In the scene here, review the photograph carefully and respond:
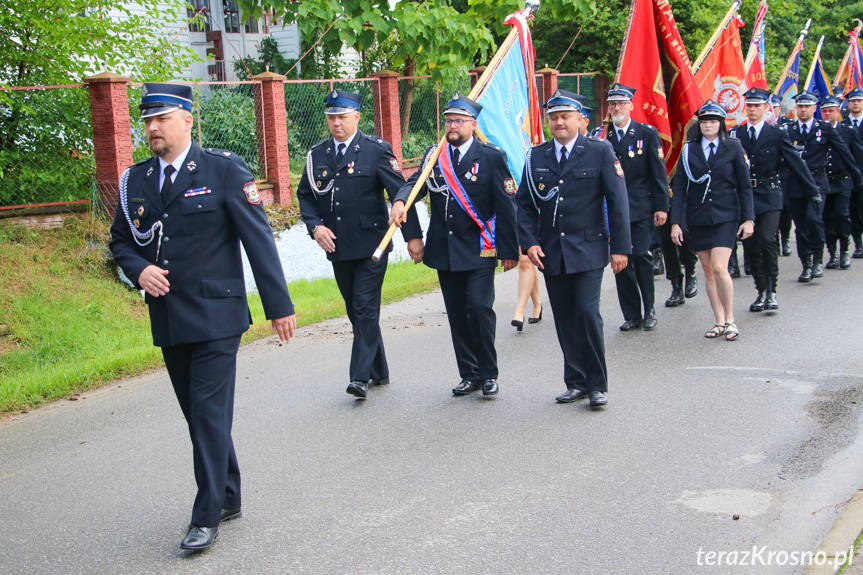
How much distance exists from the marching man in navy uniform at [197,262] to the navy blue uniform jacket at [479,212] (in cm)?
229

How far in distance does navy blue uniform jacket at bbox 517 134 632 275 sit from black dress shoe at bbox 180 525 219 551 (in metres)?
3.13

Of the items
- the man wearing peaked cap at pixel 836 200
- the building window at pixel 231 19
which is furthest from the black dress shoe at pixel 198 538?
the building window at pixel 231 19

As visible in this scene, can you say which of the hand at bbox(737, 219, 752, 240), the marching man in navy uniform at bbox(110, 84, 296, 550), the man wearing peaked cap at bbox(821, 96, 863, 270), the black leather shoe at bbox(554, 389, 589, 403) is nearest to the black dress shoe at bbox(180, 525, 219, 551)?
the marching man in navy uniform at bbox(110, 84, 296, 550)

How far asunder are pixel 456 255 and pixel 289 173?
25.7ft

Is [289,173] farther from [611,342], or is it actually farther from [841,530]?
[841,530]

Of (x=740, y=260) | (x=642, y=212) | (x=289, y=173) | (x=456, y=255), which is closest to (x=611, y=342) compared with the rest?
(x=642, y=212)

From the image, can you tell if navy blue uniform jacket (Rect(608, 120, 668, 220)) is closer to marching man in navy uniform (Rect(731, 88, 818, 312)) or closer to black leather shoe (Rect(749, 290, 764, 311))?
marching man in navy uniform (Rect(731, 88, 818, 312))

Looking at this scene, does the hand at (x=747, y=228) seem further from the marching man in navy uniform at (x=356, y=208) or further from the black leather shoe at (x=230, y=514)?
the black leather shoe at (x=230, y=514)

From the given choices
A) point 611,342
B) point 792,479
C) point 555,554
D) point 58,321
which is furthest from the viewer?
point 58,321

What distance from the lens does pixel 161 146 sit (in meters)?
4.46

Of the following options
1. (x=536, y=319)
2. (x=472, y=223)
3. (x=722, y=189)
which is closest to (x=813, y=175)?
(x=722, y=189)

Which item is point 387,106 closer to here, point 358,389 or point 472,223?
point 472,223

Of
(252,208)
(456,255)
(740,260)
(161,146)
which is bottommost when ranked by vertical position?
(740,260)

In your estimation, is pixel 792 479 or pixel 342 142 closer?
pixel 792 479
